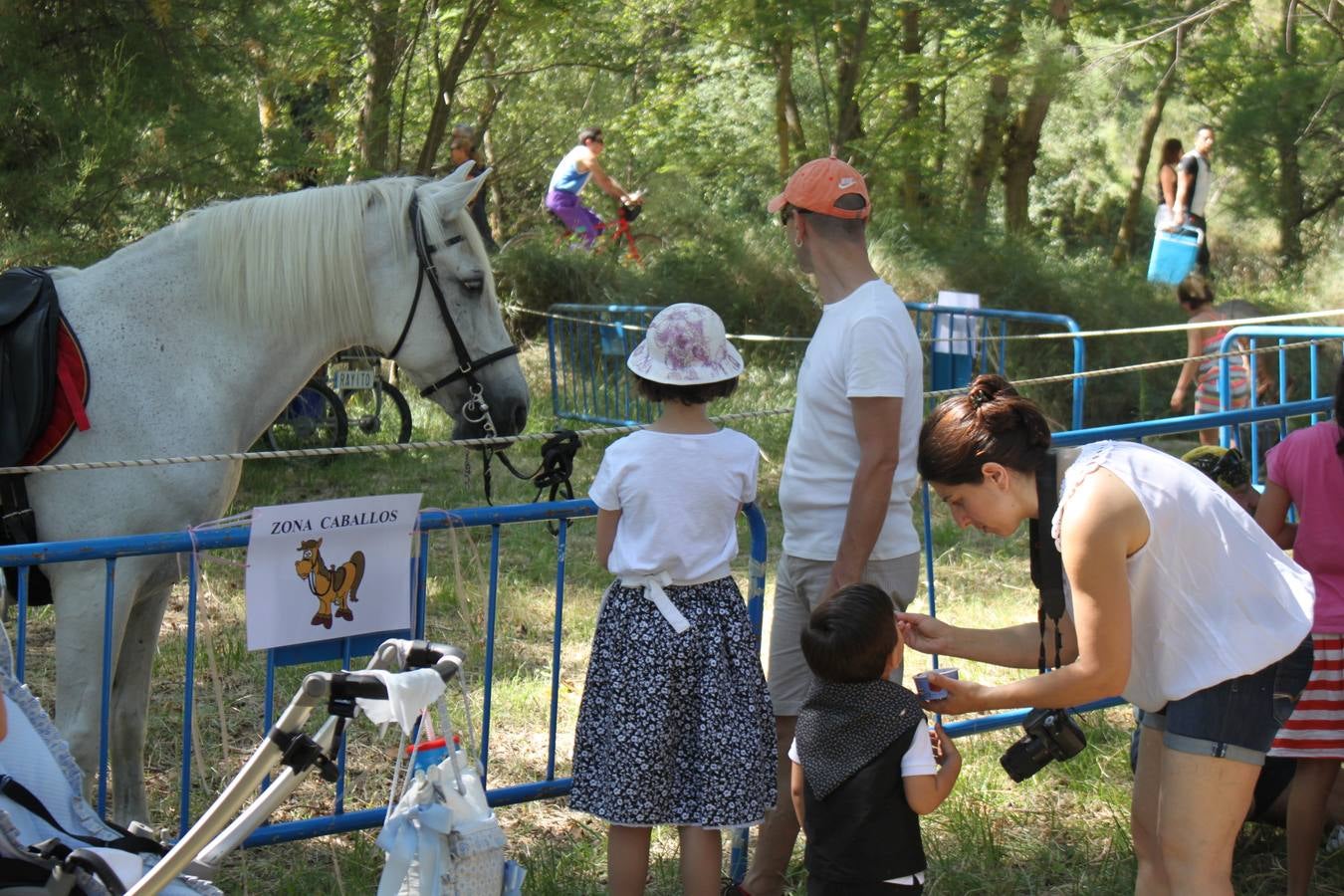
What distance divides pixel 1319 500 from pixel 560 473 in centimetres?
209

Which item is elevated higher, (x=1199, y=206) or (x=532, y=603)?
(x=1199, y=206)

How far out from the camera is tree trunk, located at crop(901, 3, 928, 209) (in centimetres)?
1284

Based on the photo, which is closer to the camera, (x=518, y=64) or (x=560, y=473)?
(x=560, y=473)

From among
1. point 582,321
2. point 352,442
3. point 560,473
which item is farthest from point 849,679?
point 582,321

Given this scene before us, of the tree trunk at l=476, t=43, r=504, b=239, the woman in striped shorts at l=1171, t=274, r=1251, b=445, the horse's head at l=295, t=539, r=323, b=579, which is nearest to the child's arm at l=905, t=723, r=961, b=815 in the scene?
the horse's head at l=295, t=539, r=323, b=579

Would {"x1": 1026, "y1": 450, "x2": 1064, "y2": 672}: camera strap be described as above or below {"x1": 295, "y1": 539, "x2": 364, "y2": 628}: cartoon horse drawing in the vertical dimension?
above

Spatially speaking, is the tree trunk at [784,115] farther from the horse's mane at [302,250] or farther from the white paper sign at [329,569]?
the white paper sign at [329,569]

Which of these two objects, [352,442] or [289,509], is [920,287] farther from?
[289,509]

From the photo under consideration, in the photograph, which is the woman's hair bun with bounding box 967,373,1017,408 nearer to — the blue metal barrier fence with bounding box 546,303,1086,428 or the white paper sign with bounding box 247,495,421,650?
the white paper sign with bounding box 247,495,421,650

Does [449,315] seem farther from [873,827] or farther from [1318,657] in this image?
[1318,657]

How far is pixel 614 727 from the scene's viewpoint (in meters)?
3.04

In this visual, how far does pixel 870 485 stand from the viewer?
3.07 meters

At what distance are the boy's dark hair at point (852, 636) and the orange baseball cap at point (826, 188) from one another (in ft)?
3.39

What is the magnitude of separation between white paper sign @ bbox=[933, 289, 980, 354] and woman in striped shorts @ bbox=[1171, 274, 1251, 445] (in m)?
1.73
